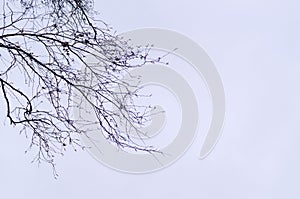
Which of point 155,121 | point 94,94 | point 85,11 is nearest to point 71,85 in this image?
point 94,94

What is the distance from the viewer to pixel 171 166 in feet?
35.3

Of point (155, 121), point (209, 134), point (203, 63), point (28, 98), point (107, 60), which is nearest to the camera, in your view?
point (107, 60)

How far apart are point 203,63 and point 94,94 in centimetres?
707

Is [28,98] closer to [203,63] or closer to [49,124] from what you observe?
[49,124]

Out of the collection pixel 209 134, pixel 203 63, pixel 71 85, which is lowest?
pixel 71 85

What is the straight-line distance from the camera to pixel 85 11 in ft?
8.95

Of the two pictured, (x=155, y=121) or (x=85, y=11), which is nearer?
(x=85, y=11)

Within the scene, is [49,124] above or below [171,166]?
below

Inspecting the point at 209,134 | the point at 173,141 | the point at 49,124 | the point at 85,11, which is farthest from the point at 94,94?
the point at 209,134

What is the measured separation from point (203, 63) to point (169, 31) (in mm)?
1093

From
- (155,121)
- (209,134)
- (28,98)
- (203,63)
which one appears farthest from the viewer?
(209,134)

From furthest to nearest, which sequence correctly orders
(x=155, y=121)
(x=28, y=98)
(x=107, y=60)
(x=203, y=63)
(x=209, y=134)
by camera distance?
(x=209, y=134)
(x=203, y=63)
(x=155, y=121)
(x=28, y=98)
(x=107, y=60)

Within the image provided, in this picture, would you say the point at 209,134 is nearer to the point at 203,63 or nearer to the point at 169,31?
the point at 203,63

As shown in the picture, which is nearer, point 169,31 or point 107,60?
point 107,60
